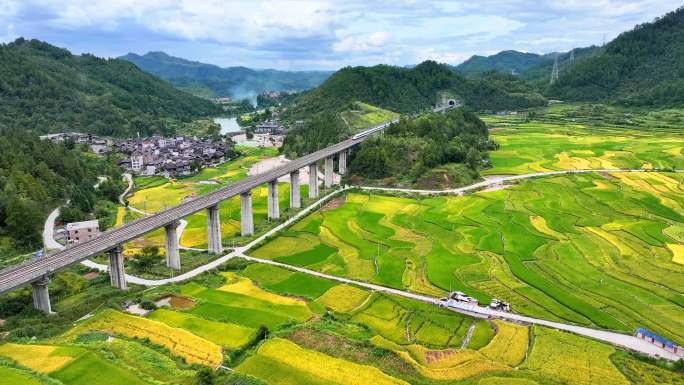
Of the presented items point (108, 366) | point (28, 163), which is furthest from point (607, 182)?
point (28, 163)

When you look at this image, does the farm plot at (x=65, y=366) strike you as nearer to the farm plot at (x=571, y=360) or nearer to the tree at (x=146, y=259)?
the tree at (x=146, y=259)

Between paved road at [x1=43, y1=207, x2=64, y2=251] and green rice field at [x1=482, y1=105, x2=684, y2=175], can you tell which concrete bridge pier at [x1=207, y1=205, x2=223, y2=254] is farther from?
green rice field at [x1=482, y1=105, x2=684, y2=175]

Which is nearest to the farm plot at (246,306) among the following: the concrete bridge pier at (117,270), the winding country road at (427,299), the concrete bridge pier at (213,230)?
the winding country road at (427,299)

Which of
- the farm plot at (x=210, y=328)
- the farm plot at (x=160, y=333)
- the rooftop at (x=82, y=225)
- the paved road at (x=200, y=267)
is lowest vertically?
the paved road at (x=200, y=267)

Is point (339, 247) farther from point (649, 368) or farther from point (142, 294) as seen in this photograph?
point (649, 368)

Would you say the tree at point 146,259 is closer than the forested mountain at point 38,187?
Yes

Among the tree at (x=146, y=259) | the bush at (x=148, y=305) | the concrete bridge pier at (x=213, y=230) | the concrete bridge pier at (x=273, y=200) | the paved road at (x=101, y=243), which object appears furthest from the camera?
the concrete bridge pier at (x=273, y=200)
